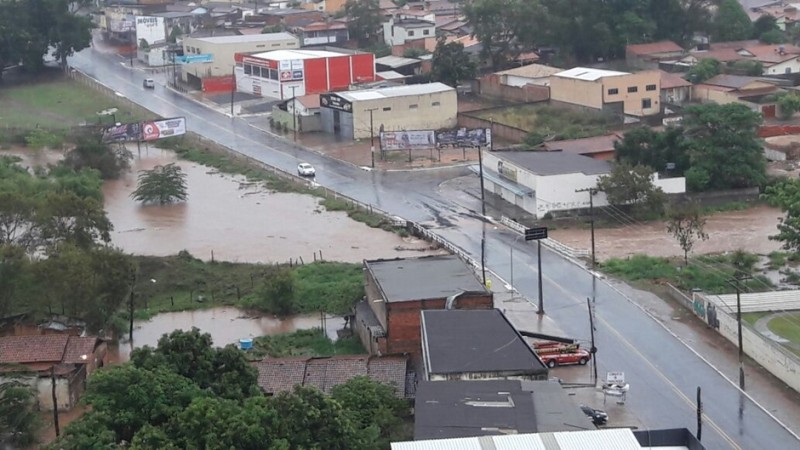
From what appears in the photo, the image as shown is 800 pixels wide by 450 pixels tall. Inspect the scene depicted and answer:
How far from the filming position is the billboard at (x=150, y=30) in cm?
7312

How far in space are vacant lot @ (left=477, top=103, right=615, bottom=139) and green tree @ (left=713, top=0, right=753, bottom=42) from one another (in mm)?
15997

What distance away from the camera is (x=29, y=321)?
28.2 meters

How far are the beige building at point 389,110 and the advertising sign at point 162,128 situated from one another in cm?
557

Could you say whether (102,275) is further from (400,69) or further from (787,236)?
(400,69)

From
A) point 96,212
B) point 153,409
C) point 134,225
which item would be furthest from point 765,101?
point 153,409

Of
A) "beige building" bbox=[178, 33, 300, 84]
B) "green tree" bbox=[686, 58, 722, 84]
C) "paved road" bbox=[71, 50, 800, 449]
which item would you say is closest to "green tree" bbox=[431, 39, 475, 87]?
"paved road" bbox=[71, 50, 800, 449]

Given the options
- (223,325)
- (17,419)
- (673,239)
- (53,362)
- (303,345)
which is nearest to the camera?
(17,419)

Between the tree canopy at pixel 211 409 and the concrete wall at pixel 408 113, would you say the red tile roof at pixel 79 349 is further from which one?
the concrete wall at pixel 408 113

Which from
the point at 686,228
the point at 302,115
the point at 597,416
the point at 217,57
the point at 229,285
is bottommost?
the point at 597,416

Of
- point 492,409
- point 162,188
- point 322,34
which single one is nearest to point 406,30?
point 322,34

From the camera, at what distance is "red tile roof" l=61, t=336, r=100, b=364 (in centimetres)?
2506

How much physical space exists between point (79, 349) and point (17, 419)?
419 cm

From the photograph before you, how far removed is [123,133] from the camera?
164ft

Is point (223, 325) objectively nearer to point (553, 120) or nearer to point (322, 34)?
point (553, 120)
